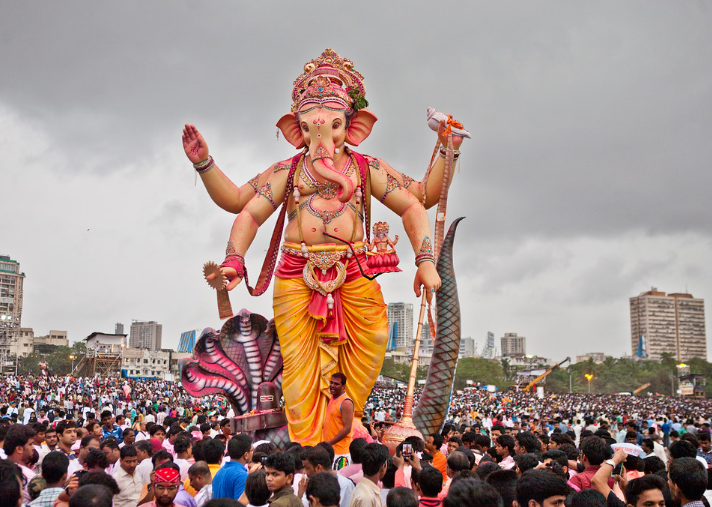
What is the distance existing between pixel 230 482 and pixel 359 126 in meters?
6.74

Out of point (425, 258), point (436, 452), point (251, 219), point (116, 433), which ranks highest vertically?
point (251, 219)

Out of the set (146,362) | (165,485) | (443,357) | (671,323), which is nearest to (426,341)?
(671,323)

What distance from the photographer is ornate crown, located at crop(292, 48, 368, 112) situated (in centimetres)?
1001

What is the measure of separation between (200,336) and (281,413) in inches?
68.7

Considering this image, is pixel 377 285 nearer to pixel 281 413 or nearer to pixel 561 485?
pixel 281 413

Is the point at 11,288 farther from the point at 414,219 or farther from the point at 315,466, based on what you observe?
the point at 315,466

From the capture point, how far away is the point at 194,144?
32.0ft

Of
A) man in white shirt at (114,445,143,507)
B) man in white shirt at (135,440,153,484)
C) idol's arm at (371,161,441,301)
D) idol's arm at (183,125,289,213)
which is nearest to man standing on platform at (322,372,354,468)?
man in white shirt at (135,440,153,484)

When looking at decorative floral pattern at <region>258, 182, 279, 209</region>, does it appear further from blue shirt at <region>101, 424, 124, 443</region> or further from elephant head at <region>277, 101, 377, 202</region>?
blue shirt at <region>101, 424, 124, 443</region>

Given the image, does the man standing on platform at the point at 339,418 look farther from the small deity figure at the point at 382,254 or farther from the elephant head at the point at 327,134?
the elephant head at the point at 327,134

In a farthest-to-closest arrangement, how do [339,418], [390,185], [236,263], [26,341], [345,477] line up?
[26,341] < [390,185] < [236,263] < [339,418] < [345,477]

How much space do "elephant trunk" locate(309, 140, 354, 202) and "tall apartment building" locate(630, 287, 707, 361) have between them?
143525mm

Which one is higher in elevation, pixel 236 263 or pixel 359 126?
pixel 359 126

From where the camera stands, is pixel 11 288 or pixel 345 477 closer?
pixel 345 477
